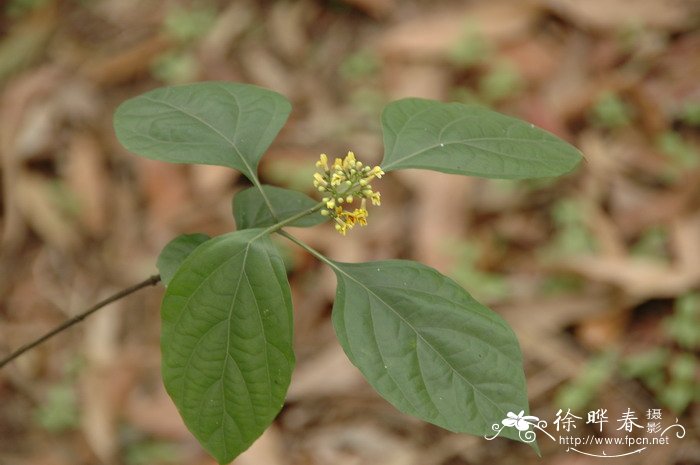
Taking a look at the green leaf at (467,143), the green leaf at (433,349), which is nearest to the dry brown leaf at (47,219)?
the green leaf at (467,143)

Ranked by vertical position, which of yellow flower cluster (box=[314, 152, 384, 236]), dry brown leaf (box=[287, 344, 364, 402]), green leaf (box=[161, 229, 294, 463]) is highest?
yellow flower cluster (box=[314, 152, 384, 236])

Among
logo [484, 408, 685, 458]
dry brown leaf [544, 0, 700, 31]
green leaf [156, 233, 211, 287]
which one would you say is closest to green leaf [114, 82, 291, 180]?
green leaf [156, 233, 211, 287]

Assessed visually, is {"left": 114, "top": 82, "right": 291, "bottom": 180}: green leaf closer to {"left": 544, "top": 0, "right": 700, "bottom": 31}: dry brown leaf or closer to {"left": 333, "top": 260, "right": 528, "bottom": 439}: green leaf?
{"left": 333, "top": 260, "right": 528, "bottom": 439}: green leaf

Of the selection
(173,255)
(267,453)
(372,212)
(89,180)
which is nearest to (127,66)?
(89,180)

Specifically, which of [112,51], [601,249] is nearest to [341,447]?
[601,249]

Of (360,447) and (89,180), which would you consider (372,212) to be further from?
Answer: (89,180)

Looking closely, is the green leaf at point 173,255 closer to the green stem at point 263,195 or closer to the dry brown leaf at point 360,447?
the green stem at point 263,195

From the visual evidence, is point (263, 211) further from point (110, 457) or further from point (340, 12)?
point (340, 12)
